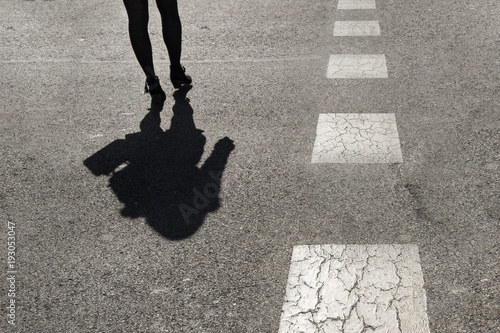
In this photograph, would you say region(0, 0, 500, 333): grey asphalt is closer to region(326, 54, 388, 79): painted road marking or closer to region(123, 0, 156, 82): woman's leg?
region(326, 54, 388, 79): painted road marking

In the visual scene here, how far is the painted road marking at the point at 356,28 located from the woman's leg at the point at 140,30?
2.34 meters

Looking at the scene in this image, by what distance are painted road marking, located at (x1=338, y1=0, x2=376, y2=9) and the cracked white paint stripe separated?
200 inches

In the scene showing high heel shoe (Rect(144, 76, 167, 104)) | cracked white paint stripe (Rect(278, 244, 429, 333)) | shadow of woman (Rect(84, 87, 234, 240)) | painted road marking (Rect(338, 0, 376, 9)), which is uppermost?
cracked white paint stripe (Rect(278, 244, 429, 333))

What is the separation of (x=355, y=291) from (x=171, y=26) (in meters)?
3.36

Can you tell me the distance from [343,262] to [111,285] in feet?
3.95

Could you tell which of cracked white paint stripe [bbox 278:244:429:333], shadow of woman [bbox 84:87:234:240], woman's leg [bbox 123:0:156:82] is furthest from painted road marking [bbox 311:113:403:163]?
→ woman's leg [bbox 123:0:156:82]

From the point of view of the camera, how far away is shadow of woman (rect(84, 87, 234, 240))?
464 cm

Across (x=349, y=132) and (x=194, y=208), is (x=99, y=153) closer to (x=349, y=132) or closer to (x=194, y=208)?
(x=194, y=208)

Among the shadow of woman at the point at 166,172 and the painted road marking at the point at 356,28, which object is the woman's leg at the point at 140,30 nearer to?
the shadow of woman at the point at 166,172

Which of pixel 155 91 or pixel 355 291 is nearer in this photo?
pixel 355 291

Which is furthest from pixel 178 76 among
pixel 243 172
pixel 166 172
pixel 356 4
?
pixel 356 4

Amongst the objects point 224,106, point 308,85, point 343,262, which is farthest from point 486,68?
point 343,262

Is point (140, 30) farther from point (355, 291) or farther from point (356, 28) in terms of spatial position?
point (355, 291)

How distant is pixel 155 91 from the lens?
6238 mm
